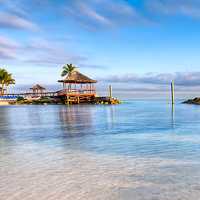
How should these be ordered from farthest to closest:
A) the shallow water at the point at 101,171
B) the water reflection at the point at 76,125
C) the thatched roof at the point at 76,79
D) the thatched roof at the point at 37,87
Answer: the thatched roof at the point at 37,87, the thatched roof at the point at 76,79, the water reflection at the point at 76,125, the shallow water at the point at 101,171

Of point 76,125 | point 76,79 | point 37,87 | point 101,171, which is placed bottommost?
point 76,125

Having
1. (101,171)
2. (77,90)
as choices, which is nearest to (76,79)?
(77,90)

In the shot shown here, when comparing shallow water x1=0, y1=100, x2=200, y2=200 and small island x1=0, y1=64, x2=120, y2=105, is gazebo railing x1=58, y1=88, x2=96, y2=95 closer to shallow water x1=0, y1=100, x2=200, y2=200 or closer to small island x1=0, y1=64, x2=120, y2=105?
small island x1=0, y1=64, x2=120, y2=105

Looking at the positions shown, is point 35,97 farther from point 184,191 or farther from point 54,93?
point 184,191

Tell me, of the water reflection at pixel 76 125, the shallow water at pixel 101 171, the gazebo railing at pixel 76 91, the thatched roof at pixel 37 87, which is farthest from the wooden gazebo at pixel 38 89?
the shallow water at pixel 101 171

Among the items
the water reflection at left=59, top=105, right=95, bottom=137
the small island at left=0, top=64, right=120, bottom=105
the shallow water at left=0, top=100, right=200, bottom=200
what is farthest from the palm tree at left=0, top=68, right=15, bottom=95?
the shallow water at left=0, top=100, right=200, bottom=200

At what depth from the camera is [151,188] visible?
5.79 m

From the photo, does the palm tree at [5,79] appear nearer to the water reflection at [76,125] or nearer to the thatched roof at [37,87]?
the thatched roof at [37,87]

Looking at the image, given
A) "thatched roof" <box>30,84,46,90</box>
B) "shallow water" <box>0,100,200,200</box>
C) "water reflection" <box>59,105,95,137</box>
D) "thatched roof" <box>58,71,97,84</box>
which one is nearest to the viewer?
"shallow water" <box>0,100,200,200</box>

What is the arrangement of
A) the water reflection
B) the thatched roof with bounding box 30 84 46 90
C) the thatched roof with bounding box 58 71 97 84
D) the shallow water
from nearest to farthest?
the shallow water, the water reflection, the thatched roof with bounding box 58 71 97 84, the thatched roof with bounding box 30 84 46 90

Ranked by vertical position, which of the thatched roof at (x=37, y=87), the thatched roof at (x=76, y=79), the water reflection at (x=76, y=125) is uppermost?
the thatched roof at (x=76, y=79)

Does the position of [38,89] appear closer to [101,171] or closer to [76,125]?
[76,125]

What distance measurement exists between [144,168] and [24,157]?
4000 mm

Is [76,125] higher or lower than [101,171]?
lower
